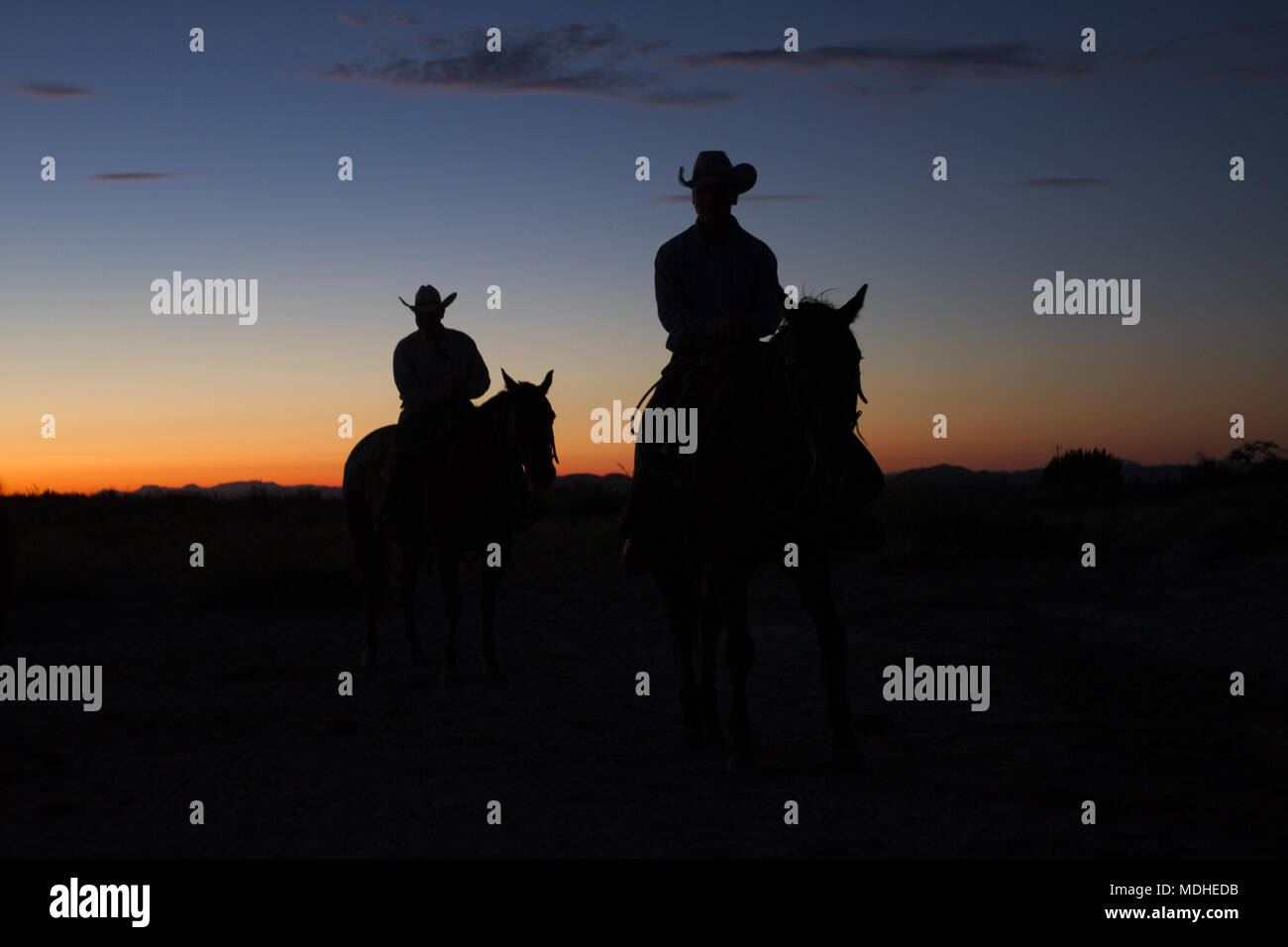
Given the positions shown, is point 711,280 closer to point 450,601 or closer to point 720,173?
point 720,173

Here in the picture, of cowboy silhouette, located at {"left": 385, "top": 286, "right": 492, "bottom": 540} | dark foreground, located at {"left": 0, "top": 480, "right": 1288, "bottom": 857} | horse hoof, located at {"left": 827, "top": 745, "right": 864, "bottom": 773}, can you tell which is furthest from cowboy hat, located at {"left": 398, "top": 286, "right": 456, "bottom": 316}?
horse hoof, located at {"left": 827, "top": 745, "right": 864, "bottom": 773}

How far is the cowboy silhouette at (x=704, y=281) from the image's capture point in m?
7.31

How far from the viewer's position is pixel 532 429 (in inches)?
397

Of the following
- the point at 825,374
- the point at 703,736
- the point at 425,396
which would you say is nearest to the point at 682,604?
the point at 703,736

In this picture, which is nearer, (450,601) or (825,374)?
(825,374)

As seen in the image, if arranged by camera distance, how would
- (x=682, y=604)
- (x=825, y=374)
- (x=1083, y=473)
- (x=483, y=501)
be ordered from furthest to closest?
1. (x=1083, y=473)
2. (x=483, y=501)
3. (x=682, y=604)
4. (x=825, y=374)

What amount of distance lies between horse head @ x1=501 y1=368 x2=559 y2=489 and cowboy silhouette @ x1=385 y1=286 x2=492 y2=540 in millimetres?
748

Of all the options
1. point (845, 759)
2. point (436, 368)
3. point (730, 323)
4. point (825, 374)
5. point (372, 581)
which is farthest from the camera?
point (372, 581)

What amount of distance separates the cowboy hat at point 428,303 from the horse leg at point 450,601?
229 centimetres

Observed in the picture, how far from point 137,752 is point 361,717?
1584mm

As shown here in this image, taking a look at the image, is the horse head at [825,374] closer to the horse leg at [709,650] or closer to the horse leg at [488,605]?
the horse leg at [709,650]

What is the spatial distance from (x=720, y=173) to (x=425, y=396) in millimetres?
4752
